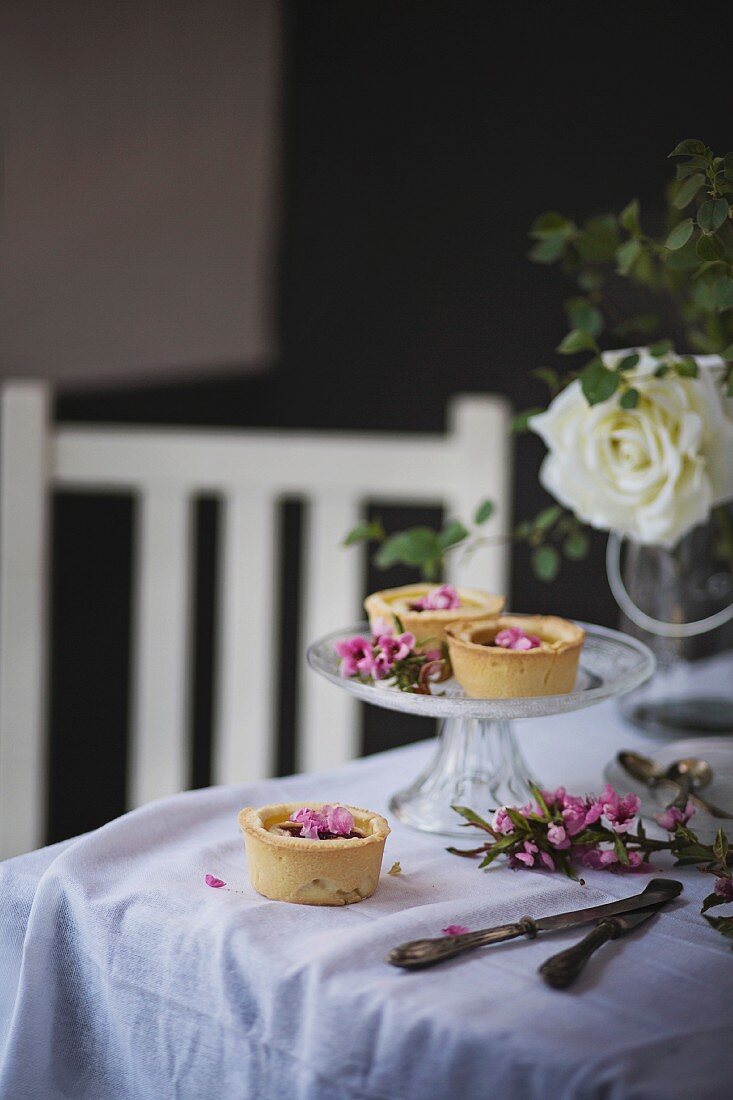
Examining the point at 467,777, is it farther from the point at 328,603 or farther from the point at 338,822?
the point at 328,603

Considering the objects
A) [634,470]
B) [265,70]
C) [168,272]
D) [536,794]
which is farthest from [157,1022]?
[265,70]

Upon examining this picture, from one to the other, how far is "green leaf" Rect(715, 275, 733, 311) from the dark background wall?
5.09 ft

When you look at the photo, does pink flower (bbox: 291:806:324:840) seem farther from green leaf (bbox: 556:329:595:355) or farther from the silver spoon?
green leaf (bbox: 556:329:595:355)

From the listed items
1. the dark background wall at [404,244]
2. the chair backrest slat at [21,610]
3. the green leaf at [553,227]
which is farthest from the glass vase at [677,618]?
the dark background wall at [404,244]

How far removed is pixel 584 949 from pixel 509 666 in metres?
0.20

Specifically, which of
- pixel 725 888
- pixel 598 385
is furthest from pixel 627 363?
pixel 725 888

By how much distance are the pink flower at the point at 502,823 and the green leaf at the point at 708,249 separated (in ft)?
1.24

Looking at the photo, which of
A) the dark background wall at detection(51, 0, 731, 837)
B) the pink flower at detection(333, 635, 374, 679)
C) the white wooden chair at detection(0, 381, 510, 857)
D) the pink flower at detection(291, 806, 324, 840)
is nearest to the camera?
the pink flower at detection(291, 806, 324, 840)

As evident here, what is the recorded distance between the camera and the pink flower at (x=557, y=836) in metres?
0.66

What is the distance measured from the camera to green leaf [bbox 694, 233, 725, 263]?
0.70m

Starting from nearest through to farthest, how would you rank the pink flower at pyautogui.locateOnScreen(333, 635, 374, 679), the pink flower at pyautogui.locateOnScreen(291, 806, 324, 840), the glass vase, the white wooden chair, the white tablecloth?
the white tablecloth, the pink flower at pyautogui.locateOnScreen(291, 806, 324, 840), the pink flower at pyautogui.locateOnScreen(333, 635, 374, 679), the glass vase, the white wooden chair

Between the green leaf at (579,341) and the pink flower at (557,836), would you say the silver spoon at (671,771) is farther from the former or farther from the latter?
the green leaf at (579,341)

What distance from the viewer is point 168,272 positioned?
2.36 m

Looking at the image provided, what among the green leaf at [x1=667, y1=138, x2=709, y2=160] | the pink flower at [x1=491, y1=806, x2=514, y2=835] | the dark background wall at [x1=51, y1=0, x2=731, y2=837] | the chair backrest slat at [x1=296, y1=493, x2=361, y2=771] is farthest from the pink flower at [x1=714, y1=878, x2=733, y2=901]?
the dark background wall at [x1=51, y1=0, x2=731, y2=837]
